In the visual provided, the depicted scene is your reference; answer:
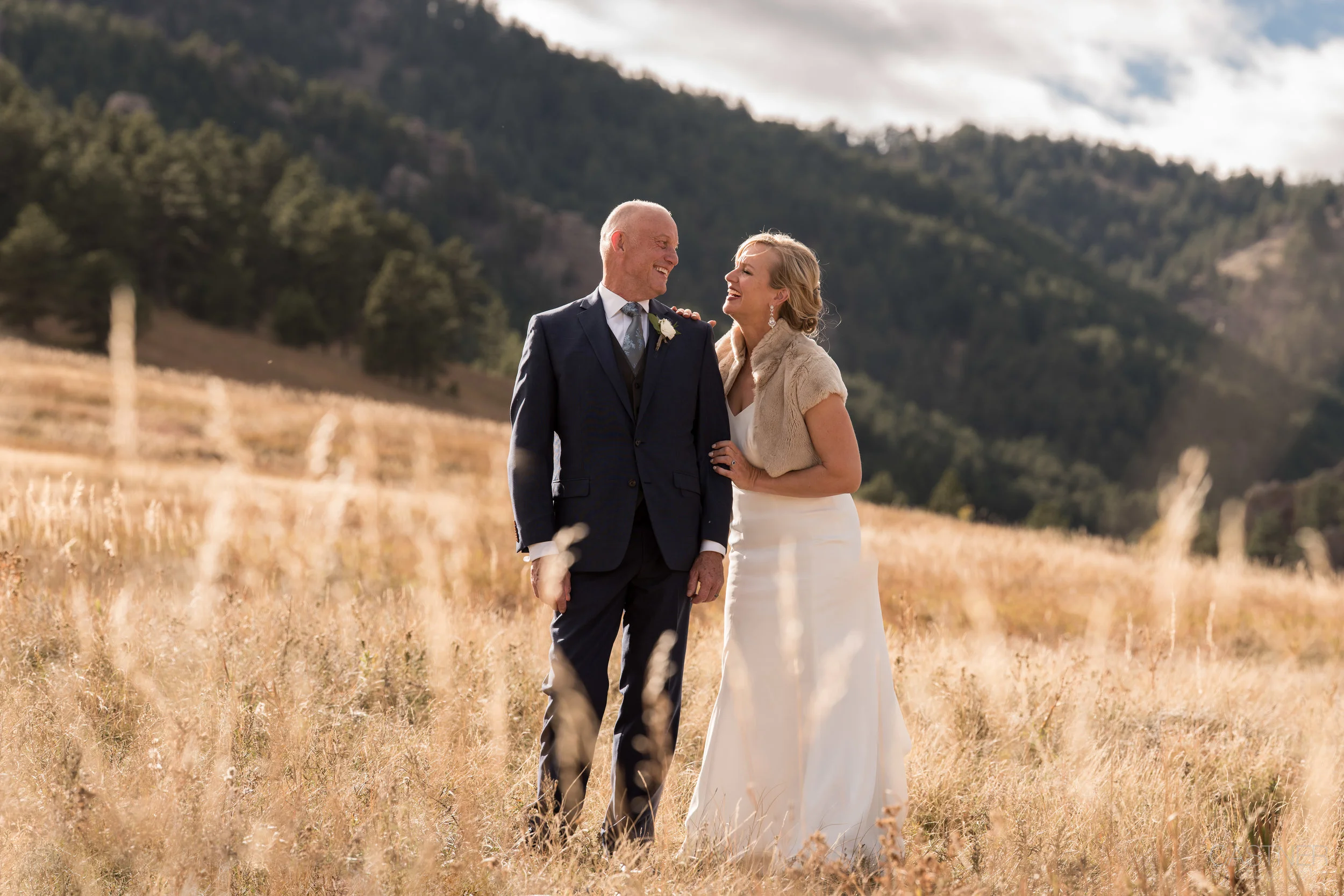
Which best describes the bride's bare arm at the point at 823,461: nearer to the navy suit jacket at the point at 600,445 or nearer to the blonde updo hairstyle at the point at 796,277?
the navy suit jacket at the point at 600,445

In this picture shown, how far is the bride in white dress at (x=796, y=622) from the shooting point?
13.4 ft

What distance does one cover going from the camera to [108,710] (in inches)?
176

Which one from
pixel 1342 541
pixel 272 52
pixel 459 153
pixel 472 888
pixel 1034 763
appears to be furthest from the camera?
pixel 272 52

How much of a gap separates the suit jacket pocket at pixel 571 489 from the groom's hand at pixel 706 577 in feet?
1.83

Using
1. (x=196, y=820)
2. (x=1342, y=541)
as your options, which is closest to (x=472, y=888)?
(x=196, y=820)

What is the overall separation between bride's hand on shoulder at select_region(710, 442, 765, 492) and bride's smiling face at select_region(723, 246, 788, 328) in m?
0.56

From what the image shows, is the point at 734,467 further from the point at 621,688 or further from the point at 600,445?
the point at 621,688

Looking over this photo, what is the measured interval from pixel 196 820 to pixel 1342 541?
45.8m

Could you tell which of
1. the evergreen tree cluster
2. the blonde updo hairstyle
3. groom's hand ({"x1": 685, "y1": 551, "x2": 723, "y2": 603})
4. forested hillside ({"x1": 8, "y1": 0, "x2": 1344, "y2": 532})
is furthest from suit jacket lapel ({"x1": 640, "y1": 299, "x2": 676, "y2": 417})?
forested hillside ({"x1": 8, "y1": 0, "x2": 1344, "y2": 532})

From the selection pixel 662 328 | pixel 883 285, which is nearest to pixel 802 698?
pixel 662 328

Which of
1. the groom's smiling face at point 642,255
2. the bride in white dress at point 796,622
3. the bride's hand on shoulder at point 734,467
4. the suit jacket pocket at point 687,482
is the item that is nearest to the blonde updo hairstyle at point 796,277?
the bride in white dress at point 796,622

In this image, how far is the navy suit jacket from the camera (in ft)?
12.6

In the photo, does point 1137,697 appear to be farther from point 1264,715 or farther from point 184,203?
point 184,203

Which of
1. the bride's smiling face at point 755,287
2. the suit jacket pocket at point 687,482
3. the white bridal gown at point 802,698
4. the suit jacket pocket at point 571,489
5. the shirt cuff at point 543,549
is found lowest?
the white bridal gown at point 802,698
